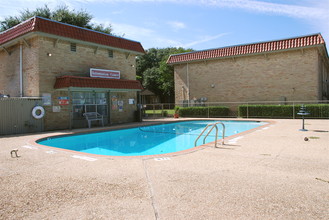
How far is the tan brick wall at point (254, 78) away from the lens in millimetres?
18094

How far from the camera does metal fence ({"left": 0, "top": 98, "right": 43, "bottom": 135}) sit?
11.4 meters

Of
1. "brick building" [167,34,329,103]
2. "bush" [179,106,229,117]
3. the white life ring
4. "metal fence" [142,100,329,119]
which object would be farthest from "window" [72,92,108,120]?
"brick building" [167,34,329,103]

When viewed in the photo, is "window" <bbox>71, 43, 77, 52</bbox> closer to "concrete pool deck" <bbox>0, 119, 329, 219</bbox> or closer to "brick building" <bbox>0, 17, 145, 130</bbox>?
"brick building" <bbox>0, 17, 145, 130</bbox>

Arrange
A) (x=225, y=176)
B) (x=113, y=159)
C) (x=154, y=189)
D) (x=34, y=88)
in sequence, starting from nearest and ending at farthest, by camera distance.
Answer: (x=154, y=189)
(x=225, y=176)
(x=113, y=159)
(x=34, y=88)

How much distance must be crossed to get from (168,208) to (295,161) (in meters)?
3.65

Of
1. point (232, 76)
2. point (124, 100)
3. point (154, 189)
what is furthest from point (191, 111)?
point (154, 189)

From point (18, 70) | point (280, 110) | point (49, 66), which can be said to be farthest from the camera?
point (280, 110)

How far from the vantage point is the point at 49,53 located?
1320 centimetres

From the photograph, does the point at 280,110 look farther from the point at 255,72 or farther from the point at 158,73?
the point at 158,73

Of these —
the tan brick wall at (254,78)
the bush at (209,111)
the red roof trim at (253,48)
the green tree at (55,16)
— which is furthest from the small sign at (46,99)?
the green tree at (55,16)

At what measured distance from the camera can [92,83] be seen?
45.3 ft

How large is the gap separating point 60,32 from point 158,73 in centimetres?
2642

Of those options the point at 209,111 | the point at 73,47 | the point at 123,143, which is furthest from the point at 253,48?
the point at 123,143

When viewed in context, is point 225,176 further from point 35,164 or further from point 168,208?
point 35,164
